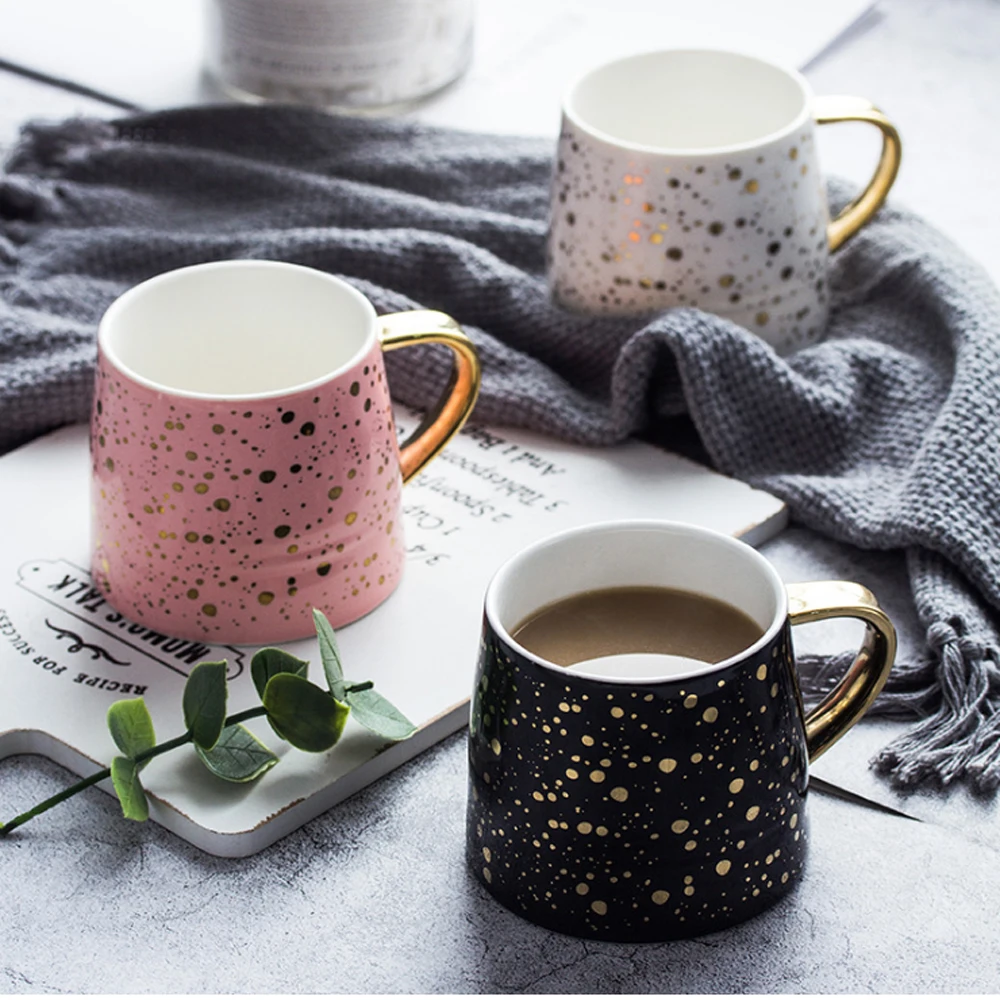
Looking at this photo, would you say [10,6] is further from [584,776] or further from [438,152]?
[584,776]

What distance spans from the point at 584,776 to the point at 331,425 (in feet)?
0.61

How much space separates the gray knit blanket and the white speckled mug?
0.08 ft

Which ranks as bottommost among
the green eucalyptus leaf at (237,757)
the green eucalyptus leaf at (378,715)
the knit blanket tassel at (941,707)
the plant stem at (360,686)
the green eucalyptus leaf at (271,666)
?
the green eucalyptus leaf at (237,757)

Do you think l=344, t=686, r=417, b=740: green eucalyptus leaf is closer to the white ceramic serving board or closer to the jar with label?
→ the white ceramic serving board

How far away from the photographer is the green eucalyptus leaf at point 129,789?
1.75ft

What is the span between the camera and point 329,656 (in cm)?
54

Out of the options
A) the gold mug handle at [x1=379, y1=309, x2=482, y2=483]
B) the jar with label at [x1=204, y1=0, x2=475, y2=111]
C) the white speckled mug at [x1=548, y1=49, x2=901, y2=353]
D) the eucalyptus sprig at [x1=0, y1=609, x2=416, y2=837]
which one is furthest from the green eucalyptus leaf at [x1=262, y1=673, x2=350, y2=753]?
the jar with label at [x1=204, y1=0, x2=475, y2=111]

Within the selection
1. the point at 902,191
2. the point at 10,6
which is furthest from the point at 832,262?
the point at 10,6

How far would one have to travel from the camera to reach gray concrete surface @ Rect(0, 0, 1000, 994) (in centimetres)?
50

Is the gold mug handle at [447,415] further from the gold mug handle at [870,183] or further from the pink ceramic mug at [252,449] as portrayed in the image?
the gold mug handle at [870,183]

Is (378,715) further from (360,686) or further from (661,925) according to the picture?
(661,925)

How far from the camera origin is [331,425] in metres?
0.59

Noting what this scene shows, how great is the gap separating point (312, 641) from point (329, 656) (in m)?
0.09

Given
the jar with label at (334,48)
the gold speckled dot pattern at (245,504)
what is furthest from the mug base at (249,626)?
the jar with label at (334,48)
